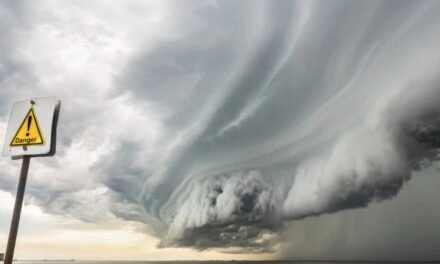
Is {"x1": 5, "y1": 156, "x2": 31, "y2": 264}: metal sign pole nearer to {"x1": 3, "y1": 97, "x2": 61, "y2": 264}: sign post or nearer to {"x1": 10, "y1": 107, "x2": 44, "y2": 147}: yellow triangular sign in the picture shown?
{"x1": 3, "y1": 97, "x2": 61, "y2": 264}: sign post

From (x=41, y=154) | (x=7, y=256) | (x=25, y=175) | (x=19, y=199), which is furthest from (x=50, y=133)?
(x=7, y=256)

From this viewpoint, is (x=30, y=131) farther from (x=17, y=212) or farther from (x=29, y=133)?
(x=17, y=212)

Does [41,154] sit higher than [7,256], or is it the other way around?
[41,154]

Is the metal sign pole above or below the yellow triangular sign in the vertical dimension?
below

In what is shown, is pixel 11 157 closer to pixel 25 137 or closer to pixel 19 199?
pixel 25 137

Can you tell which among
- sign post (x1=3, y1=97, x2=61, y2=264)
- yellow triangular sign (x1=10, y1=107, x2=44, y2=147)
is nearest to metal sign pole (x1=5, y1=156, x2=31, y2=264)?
sign post (x1=3, y1=97, x2=61, y2=264)

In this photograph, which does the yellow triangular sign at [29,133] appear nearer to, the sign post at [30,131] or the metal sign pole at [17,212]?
the sign post at [30,131]

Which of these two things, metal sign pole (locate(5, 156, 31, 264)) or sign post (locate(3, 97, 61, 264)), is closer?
metal sign pole (locate(5, 156, 31, 264))
